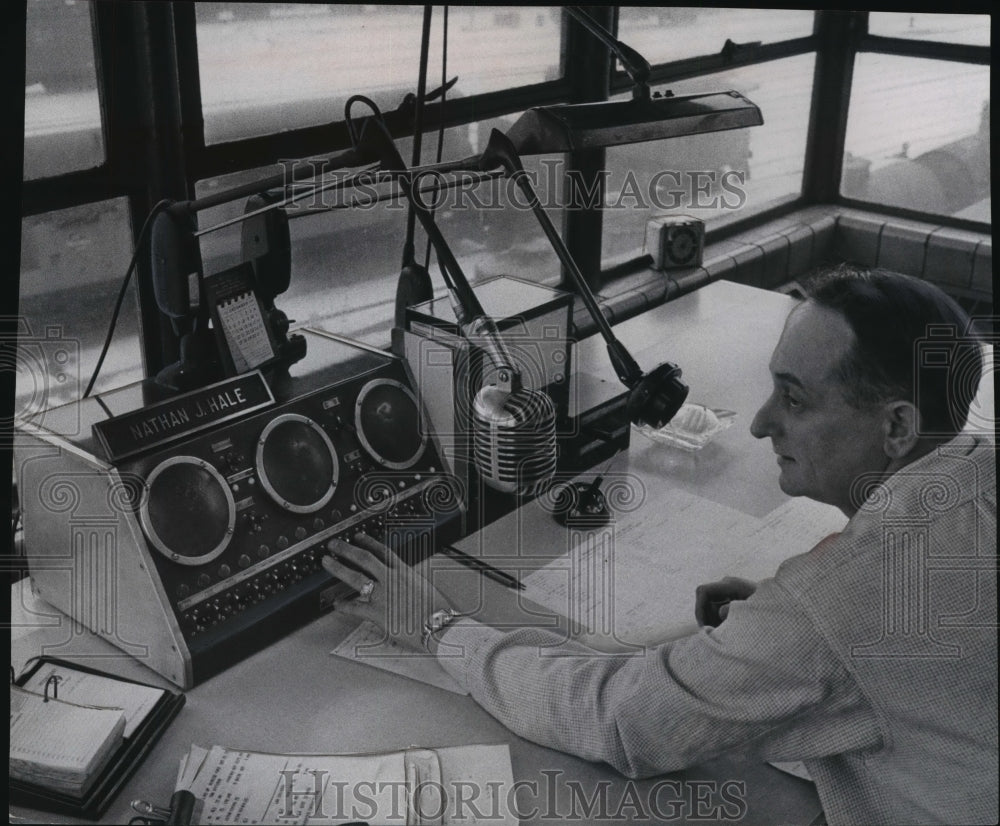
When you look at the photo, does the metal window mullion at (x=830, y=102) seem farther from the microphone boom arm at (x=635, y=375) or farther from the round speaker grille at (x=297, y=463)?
the round speaker grille at (x=297, y=463)

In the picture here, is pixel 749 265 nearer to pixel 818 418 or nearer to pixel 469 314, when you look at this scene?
pixel 818 418

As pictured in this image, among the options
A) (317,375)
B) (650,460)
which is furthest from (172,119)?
(650,460)

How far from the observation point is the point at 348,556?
1.41 m

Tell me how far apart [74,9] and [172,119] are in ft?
0.61

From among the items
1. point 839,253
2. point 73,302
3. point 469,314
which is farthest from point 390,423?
point 839,253

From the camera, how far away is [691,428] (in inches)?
74.7

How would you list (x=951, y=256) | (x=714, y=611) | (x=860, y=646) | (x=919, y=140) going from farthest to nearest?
(x=919, y=140) < (x=951, y=256) < (x=714, y=611) < (x=860, y=646)

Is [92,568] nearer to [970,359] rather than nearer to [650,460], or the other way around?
[650,460]

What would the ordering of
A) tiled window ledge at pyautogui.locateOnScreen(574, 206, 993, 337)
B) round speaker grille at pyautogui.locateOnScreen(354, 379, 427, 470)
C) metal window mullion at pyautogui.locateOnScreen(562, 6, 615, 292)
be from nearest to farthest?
round speaker grille at pyautogui.locateOnScreen(354, 379, 427, 470)
metal window mullion at pyautogui.locateOnScreen(562, 6, 615, 292)
tiled window ledge at pyautogui.locateOnScreen(574, 206, 993, 337)

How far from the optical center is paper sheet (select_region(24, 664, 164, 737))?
1.21m

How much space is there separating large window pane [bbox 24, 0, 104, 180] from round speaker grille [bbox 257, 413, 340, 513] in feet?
1.57

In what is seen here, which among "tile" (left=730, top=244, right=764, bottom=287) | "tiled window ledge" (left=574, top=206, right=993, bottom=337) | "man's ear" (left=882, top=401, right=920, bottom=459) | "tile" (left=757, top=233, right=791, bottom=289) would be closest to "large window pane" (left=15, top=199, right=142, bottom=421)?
"man's ear" (left=882, top=401, right=920, bottom=459)

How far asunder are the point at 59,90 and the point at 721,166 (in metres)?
1.82

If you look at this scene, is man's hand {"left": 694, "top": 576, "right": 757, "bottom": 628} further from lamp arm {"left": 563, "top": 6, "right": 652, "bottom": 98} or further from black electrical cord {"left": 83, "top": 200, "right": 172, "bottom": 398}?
black electrical cord {"left": 83, "top": 200, "right": 172, "bottom": 398}
